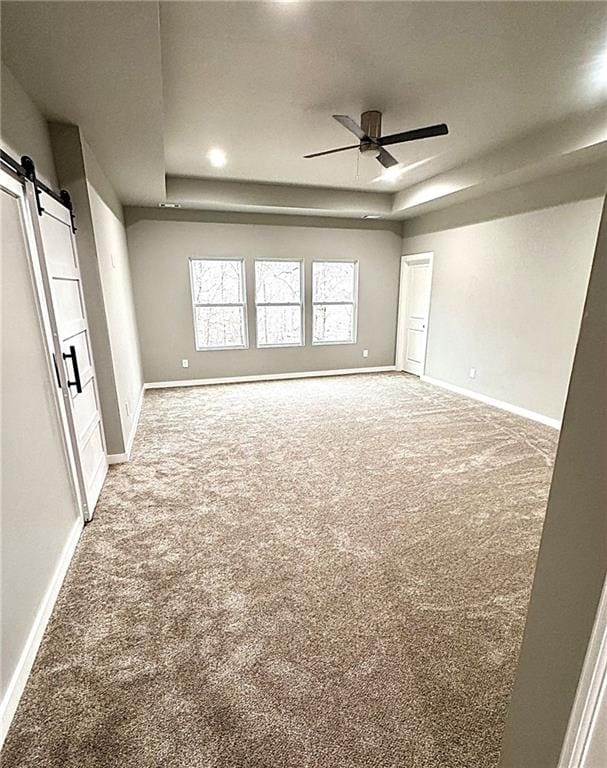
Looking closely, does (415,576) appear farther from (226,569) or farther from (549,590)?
(549,590)

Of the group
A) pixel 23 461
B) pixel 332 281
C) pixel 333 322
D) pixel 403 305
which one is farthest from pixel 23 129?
pixel 403 305

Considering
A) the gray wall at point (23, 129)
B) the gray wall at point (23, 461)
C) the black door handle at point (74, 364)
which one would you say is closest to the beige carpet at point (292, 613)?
the gray wall at point (23, 461)

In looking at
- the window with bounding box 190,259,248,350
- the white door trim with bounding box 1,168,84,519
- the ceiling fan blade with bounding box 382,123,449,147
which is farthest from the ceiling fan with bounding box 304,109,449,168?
the window with bounding box 190,259,248,350

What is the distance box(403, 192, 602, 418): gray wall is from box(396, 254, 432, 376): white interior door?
0.26 m

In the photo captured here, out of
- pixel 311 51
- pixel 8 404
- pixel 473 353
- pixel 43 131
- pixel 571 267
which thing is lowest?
pixel 473 353

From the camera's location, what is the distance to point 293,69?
7.65 ft

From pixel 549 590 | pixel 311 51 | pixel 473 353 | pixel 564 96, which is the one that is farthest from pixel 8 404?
pixel 473 353

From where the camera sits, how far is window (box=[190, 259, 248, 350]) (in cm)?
558

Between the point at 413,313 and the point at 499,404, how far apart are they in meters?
2.35

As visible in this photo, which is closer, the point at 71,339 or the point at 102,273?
the point at 71,339

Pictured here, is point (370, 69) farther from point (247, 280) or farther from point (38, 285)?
point (247, 280)

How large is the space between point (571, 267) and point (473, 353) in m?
1.58

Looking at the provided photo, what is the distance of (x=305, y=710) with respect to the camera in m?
1.31

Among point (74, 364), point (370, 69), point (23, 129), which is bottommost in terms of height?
point (74, 364)
